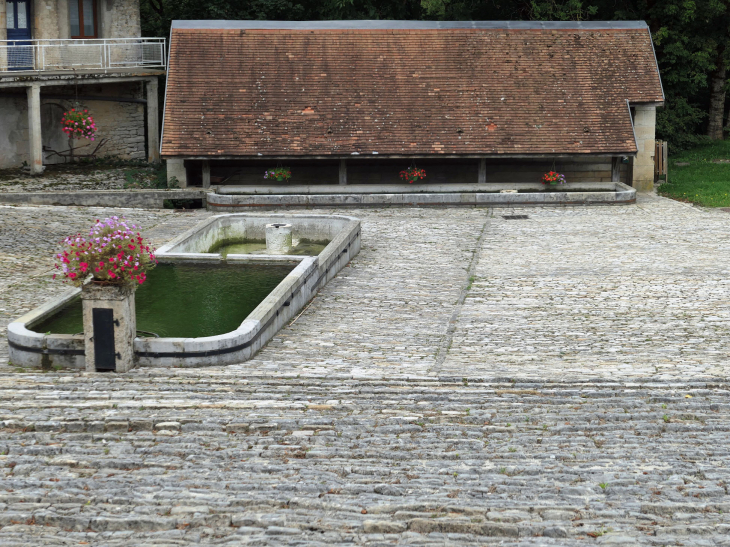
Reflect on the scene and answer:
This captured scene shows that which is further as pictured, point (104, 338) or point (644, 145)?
point (644, 145)

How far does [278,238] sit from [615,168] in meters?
11.0

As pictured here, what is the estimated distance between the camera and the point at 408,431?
746 cm

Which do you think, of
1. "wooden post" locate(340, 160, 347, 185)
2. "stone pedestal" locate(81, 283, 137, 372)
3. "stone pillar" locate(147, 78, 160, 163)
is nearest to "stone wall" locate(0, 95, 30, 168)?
"stone pillar" locate(147, 78, 160, 163)

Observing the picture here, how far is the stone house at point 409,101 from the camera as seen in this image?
22.3 m

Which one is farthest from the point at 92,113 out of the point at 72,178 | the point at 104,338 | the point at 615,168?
the point at 104,338

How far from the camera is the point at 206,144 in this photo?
72.2ft

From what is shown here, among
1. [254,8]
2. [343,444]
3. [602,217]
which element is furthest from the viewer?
[254,8]

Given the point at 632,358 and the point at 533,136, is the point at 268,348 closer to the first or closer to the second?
the point at 632,358

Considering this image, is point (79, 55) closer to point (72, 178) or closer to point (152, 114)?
point (152, 114)

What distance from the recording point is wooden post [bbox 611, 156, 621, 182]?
76.5 ft

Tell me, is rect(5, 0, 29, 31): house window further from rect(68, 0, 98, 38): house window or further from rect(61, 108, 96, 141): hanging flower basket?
rect(61, 108, 96, 141): hanging flower basket

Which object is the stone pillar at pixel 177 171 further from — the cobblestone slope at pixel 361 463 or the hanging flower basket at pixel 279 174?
the cobblestone slope at pixel 361 463

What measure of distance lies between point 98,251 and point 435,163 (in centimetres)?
1518

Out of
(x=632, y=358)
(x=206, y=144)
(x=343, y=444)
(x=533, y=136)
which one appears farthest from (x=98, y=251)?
(x=533, y=136)
